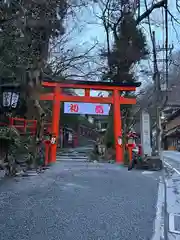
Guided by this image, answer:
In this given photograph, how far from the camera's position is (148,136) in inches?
567

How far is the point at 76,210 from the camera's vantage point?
5184 mm

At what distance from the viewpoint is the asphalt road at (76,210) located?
4.07 meters

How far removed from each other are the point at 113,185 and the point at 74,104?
7.69 metres

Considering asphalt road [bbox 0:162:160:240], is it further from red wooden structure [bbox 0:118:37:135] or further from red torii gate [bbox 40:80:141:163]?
red torii gate [bbox 40:80:141:163]

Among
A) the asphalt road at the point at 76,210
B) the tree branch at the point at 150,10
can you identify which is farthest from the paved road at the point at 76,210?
the tree branch at the point at 150,10

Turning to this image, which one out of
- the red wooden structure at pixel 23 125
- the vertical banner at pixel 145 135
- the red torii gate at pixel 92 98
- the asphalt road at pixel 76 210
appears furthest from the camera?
the red torii gate at pixel 92 98

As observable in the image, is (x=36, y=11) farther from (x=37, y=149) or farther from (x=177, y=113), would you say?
(x=177, y=113)

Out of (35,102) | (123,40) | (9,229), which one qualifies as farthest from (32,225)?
(123,40)

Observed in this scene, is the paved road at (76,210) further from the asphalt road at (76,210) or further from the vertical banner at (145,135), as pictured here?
the vertical banner at (145,135)

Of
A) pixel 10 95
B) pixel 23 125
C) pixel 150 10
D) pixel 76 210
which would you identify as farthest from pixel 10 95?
pixel 150 10

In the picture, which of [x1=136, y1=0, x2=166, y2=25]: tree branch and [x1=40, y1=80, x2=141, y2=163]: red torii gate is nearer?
[x1=136, y1=0, x2=166, y2=25]: tree branch

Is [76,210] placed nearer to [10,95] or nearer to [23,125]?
[10,95]

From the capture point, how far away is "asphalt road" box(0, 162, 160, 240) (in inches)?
160

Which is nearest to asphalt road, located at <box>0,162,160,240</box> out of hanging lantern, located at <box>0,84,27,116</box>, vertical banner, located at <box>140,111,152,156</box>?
hanging lantern, located at <box>0,84,27,116</box>
